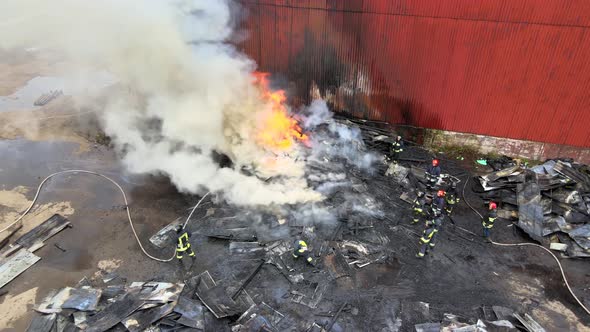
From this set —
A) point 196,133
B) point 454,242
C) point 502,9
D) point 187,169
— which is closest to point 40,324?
point 187,169

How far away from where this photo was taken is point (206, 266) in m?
9.04

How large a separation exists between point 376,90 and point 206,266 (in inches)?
361

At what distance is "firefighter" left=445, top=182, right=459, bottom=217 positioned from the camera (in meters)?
10.8

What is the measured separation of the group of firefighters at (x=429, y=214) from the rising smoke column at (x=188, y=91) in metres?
2.28

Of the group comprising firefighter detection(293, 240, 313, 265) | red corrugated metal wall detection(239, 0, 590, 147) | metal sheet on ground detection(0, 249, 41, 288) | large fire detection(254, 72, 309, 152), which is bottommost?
metal sheet on ground detection(0, 249, 41, 288)

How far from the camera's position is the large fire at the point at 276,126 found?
12.6m

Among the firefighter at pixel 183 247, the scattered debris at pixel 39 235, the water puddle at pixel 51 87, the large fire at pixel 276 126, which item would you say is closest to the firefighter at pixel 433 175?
the large fire at pixel 276 126

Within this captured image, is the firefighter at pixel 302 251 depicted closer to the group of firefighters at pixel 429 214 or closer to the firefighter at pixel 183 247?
the group of firefighters at pixel 429 214

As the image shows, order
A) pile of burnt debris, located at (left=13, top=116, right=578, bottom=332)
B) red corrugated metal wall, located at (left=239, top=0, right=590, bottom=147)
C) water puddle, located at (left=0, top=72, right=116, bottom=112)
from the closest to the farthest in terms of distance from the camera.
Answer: pile of burnt debris, located at (left=13, top=116, right=578, bottom=332) < red corrugated metal wall, located at (left=239, top=0, right=590, bottom=147) < water puddle, located at (left=0, top=72, right=116, bottom=112)

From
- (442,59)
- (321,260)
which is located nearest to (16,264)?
(321,260)

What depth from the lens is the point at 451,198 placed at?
10875mm

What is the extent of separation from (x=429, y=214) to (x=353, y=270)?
10.4 ft

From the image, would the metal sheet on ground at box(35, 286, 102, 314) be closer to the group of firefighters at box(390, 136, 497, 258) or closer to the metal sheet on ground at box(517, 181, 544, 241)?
the group of firefighters at box(390, 136, 497, 258)

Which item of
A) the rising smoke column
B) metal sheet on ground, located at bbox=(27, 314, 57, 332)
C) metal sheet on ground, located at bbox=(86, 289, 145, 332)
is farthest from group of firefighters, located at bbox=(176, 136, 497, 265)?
metal sheet on ground, located at bbox=(27, 314, 57, 332)
